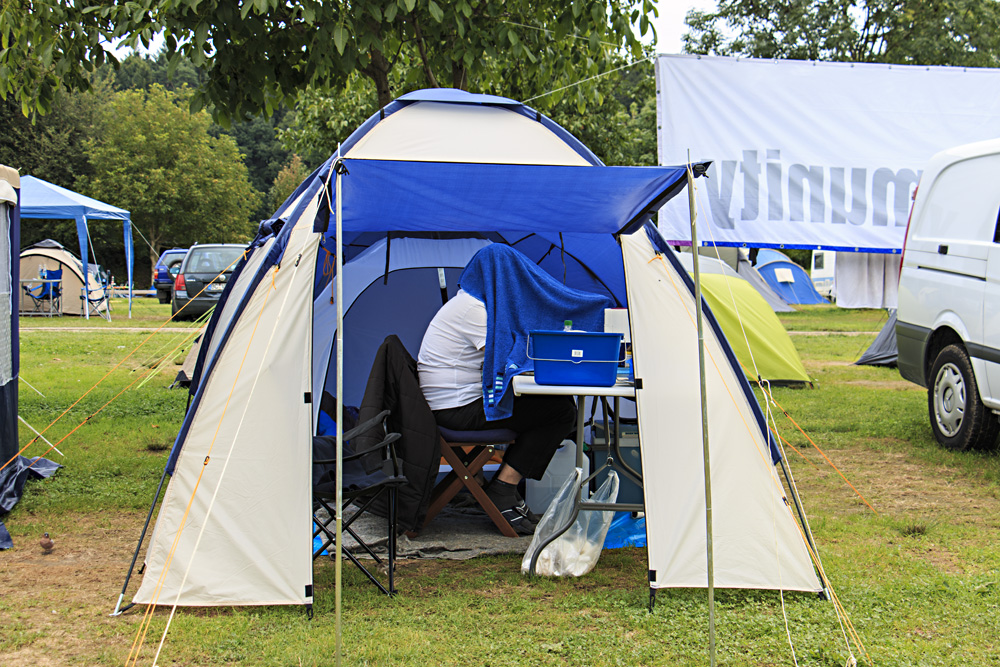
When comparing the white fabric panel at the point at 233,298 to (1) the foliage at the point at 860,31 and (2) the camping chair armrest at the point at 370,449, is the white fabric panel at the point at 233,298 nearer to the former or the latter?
(2) the camping chair armrest at the point at 370,449

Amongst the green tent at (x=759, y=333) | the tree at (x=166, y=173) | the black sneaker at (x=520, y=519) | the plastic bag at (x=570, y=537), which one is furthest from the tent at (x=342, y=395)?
the tree at (x=166, y=173)

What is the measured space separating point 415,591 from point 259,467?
82cm

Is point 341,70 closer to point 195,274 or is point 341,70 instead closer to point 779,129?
point 779,129

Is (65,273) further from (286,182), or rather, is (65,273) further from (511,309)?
(286,182)

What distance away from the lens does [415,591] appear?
3617mm

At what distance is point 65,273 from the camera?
16359 mm

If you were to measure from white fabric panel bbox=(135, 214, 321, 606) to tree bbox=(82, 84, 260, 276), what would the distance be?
29.7 m

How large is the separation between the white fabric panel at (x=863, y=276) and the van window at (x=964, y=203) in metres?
0.75

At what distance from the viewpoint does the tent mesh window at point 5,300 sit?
4.85m

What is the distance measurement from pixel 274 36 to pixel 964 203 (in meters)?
4.62

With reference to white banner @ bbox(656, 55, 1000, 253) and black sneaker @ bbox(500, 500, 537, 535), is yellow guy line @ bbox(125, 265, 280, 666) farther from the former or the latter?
white banner @ bbox(656, 55, 1000, 253)

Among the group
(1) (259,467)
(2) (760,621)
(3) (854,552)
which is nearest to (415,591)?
(1) (259,467)

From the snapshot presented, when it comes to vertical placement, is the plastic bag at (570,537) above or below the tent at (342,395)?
below

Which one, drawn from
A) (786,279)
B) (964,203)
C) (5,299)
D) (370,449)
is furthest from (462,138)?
(786,279)
